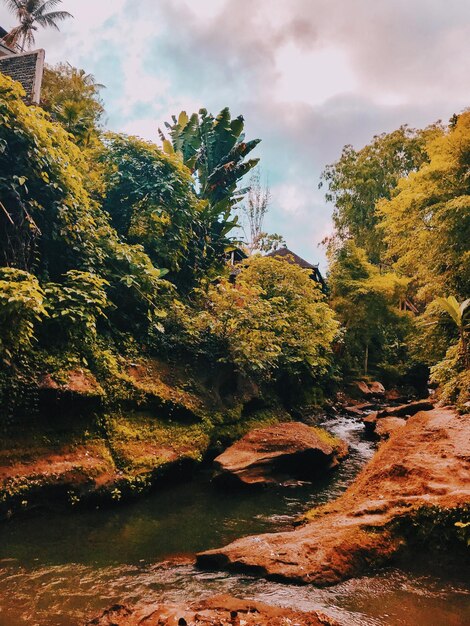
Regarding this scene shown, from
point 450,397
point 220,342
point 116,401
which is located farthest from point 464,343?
point 116,401

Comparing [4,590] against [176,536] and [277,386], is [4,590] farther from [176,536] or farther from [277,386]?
[277,386]

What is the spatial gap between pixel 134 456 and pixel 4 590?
10.9 ft

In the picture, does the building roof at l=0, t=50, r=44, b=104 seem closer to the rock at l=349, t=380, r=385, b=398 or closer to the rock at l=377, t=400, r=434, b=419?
the rock at l=377, t=400, r=434, b=419

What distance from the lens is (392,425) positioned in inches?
460

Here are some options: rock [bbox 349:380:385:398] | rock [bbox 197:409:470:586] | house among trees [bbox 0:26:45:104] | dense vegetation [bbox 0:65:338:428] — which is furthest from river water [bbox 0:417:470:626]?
rock [bbox 349:380:385:398]

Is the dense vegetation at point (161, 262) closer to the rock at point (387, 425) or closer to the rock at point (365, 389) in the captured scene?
the rock at point (365, 389)

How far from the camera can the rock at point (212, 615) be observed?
10.1 ft

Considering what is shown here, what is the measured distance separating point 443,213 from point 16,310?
38.5 ft

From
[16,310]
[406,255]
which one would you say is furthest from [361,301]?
[16,310]

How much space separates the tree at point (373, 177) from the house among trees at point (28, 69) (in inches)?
902

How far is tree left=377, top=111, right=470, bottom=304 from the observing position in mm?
11930

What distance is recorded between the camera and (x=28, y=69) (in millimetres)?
14344

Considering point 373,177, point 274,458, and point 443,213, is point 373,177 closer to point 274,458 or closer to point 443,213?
point 443,213

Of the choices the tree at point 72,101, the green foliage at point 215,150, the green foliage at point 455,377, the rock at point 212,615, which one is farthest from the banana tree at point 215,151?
the rock at point 212,615
